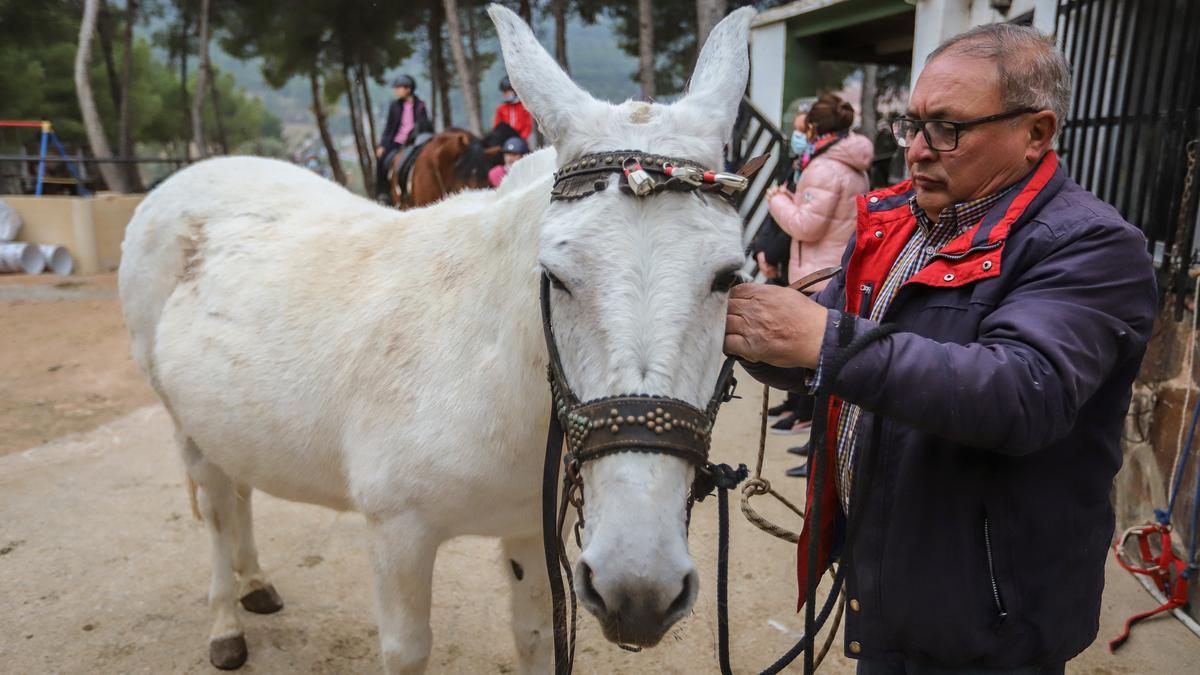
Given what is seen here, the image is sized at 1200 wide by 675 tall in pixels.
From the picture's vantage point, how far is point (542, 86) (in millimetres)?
1730

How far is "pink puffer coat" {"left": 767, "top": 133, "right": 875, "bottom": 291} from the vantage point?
4.91m

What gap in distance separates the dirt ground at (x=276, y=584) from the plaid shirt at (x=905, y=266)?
915 mm

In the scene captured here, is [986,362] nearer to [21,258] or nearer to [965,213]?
[965,213]

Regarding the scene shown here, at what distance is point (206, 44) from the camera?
20.5 metres

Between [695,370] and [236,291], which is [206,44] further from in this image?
[695,370]

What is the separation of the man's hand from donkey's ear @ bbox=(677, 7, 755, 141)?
0.45 metres

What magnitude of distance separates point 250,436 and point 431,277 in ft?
2.90

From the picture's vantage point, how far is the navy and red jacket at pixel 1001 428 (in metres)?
1.22

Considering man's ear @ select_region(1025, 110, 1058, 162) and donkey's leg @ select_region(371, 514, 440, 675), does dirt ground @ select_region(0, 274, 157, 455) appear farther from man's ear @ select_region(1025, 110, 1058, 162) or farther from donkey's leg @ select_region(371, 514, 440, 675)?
man's ear @ select_region(1025, 110, 1058, 162)

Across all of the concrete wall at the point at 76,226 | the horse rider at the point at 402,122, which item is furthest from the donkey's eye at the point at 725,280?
the concrete wall at the point at 76,226

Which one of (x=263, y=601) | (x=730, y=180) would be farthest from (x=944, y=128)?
(x=263, y=601)

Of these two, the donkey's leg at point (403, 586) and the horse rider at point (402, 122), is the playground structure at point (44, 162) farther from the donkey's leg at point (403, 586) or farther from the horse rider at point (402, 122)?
the donkey's leg at point (403, 586)

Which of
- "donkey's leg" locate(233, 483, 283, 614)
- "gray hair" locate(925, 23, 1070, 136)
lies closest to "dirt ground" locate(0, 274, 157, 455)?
"donkey's leg" locate(233, 483, 283, 614)

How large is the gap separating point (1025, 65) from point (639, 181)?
0.77 m
